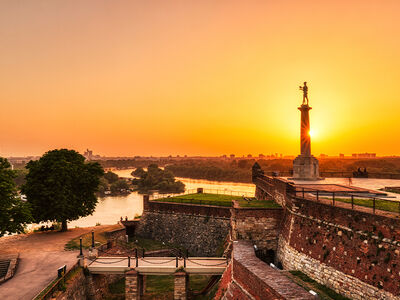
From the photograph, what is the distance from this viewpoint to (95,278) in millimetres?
19469

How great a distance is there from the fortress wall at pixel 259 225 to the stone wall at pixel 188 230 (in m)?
8.58

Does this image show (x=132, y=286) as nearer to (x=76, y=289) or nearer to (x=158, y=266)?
(x=158, y=266)

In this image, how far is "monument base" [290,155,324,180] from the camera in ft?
89.9

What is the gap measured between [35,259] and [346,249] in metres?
19.0

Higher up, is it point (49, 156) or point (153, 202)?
point (49, 156)

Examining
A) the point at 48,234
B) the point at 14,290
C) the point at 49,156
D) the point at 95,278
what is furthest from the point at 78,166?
the point at 14,290

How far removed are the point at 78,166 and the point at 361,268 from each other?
25.5 m

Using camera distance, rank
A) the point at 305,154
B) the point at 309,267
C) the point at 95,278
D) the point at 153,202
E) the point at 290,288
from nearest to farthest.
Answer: the point at 290,288, the point at 309,267, the point at 95,278, the point at 305,154, the point at 153,202

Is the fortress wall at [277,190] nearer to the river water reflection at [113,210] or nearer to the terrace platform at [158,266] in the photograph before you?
the terrace platform at [158,266]

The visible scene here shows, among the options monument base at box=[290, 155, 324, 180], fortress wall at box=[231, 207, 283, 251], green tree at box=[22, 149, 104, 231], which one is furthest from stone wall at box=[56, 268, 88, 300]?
monument base at box=[290, 155, 324, 180]

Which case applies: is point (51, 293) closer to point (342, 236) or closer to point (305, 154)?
point (342, 236)

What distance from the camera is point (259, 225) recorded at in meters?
19.2

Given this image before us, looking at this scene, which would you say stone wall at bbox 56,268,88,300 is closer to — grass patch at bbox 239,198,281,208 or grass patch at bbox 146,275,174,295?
grass patch at bbox 146,275,174,295

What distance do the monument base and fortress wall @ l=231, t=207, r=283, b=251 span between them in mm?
9412
